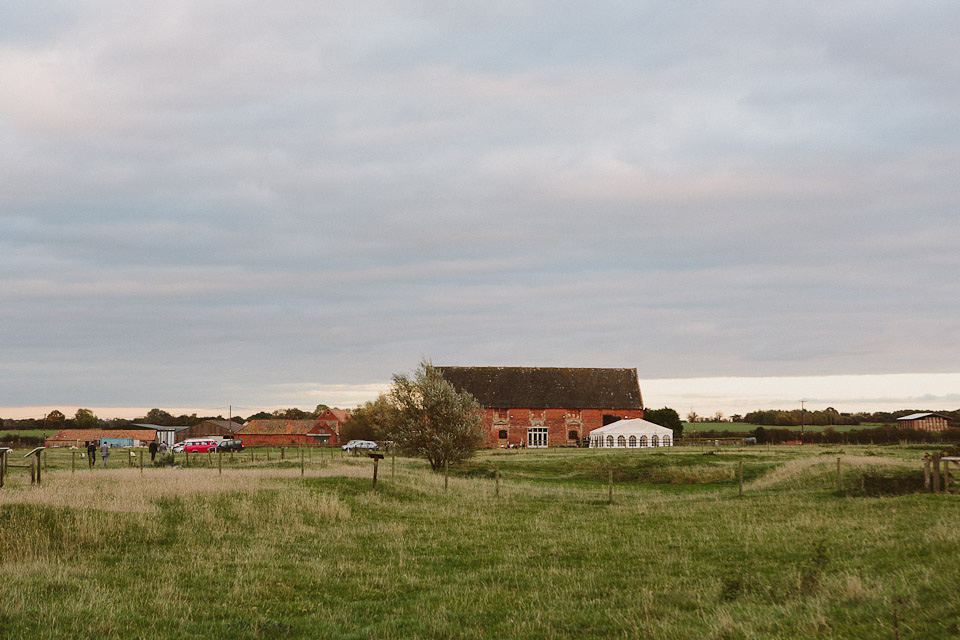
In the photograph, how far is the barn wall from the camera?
100 m

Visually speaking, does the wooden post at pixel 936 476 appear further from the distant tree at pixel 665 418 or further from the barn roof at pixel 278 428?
the barn roof at pixel 278 428

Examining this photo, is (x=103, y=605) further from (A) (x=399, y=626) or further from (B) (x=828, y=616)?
(B) (x=828, y=616)

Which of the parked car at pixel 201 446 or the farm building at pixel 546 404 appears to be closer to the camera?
the parked car at pixel 201 446

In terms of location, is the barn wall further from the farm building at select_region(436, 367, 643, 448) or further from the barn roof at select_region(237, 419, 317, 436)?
the barn roof at select_region(237, 419, 317, 436)

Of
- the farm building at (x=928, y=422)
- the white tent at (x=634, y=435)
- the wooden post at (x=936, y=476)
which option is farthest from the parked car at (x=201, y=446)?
the farm building at (x=928, y=422)

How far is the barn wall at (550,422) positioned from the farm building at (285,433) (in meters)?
37.9

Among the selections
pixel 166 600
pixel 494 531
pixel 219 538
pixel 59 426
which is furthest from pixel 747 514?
pixel 59 426

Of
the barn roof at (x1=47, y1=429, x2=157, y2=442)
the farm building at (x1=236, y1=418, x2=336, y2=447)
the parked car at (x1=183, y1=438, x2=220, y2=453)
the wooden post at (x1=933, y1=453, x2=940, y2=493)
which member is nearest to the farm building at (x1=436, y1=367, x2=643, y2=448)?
the parked car at (x1=183, y1=438, x2=220, y2=453)

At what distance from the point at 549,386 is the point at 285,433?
48.6 metres

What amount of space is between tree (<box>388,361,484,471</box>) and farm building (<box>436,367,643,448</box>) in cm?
4576

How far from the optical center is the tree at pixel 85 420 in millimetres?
184375

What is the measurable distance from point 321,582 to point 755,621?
8512 mm

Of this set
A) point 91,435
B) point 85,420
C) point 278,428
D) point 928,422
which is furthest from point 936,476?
point 85,420

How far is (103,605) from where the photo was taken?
1294 centimetres
